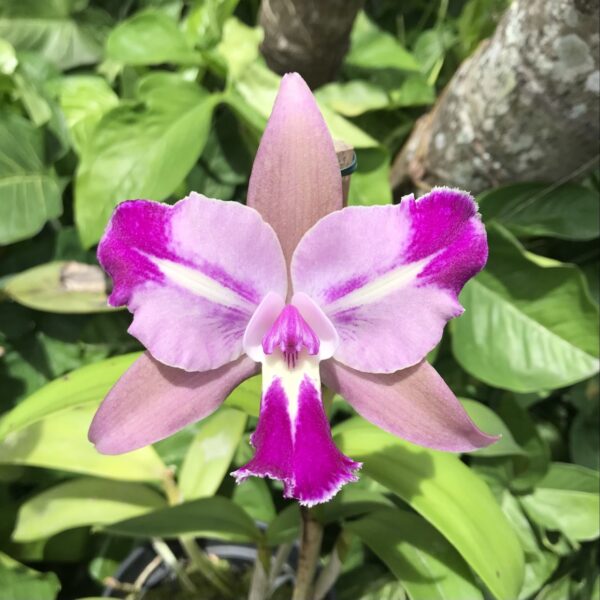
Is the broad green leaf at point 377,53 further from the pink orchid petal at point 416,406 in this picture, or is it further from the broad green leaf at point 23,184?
the pink orchid petal at point 416,406

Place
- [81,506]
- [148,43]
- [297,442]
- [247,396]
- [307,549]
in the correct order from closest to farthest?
1. [297,442]
2. [247,396]
3. [307,549]
4. [81,506]
5. [148,43]

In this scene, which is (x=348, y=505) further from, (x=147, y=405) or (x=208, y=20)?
(x=208, y=20)

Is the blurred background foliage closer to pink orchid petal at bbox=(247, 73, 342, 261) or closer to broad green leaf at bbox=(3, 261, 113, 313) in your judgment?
broad green leaf at bbox=(3, 261, 113, 313)

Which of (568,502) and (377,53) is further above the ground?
(377,53)

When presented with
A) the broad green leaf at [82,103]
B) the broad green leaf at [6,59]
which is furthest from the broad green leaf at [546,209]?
the broad green leaf at [6,59]

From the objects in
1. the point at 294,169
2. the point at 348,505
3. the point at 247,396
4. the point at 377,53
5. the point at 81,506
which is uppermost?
the point at 294,169

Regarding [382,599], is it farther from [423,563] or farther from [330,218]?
[330,218]

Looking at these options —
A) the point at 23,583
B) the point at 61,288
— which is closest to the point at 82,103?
the point at 61,288
